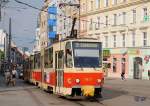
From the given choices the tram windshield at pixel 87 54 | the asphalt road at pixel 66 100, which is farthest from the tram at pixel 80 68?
the asphalt road at pixel 66 100

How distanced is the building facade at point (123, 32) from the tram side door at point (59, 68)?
41.4m

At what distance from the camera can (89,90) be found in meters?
24.8

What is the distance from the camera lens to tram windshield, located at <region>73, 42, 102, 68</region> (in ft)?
82.3

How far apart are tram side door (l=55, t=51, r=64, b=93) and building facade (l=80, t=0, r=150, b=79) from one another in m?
41.4

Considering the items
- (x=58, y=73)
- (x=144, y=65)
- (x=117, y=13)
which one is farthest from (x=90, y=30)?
(x=58, y=73)

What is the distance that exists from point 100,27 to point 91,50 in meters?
57.5

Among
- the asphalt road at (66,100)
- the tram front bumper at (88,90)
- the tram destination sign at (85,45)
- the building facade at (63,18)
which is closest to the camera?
the asphalt road at (66,100)

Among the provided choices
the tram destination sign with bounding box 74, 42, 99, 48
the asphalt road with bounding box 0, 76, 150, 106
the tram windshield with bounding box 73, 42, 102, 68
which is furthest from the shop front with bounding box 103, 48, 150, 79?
the tram windshield with bounding box 73, 42, 102, 68

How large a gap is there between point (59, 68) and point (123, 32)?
4828 cm

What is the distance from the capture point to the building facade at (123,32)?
69000 mm

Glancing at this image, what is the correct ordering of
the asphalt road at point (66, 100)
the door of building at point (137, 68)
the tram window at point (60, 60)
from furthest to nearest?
the door of building at point (137, 68)
the tram window at point (60, 60)
the asphalt road at point (66, 100)

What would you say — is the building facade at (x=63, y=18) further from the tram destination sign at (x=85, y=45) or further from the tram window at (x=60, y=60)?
the tram destination sign at (x=85, y=45)

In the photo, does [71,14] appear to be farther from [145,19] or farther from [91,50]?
[91,50]

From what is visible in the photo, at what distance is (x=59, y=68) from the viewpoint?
88.1ft
